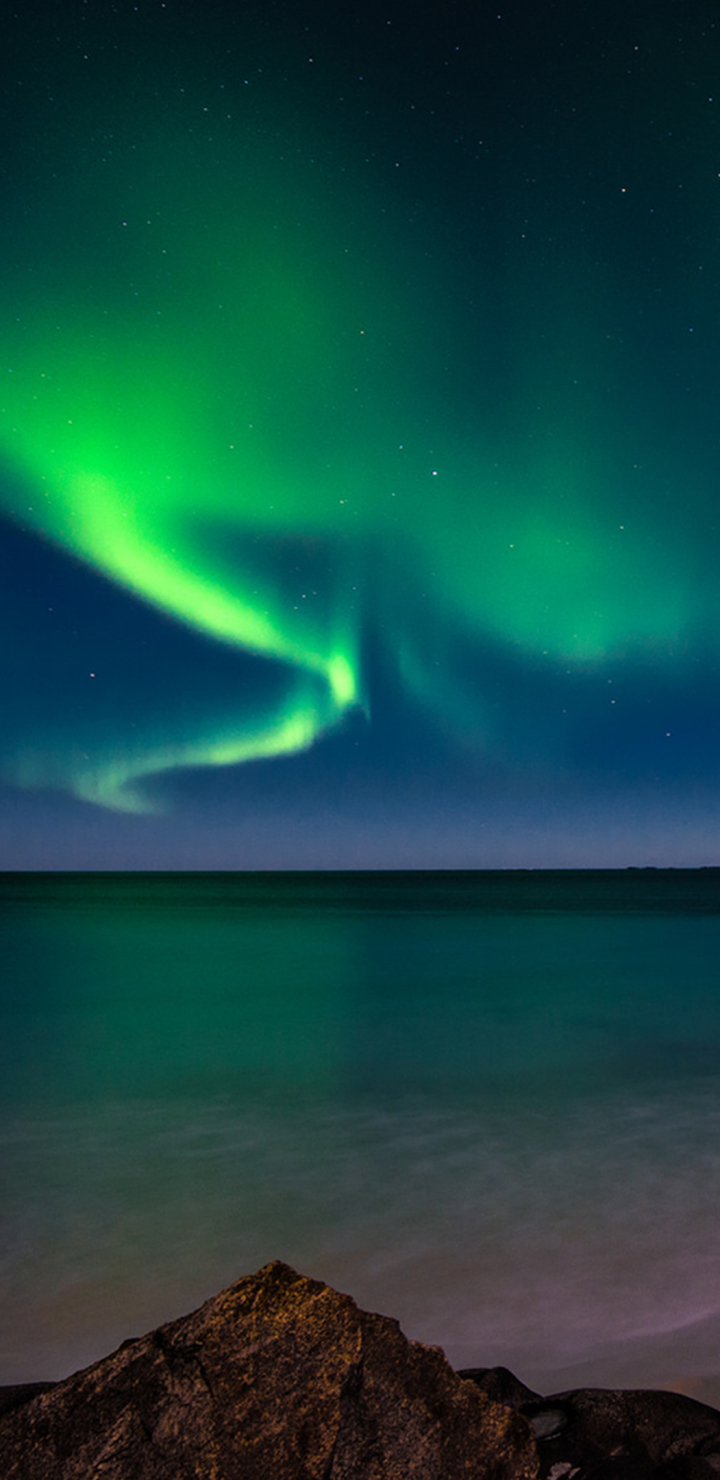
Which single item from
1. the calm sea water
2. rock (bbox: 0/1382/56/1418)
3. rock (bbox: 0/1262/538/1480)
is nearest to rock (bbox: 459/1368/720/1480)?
rock (bbox: 0/1262/538/1480)

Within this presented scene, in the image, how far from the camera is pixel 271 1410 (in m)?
1.72

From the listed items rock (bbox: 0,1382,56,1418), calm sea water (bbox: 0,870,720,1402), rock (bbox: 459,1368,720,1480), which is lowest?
calm sea water (bbox: 0,870,720,1402)

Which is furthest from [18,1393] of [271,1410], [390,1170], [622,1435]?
[390,1170]

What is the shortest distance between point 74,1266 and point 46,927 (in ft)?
105

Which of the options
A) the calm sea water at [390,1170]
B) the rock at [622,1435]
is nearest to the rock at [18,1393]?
the calm sea water at [390,1170]

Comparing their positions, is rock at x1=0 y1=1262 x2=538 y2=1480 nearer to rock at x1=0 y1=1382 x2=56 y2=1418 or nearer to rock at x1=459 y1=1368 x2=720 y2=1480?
rock at x1=459 y1=1368 x2=720 y2=1480

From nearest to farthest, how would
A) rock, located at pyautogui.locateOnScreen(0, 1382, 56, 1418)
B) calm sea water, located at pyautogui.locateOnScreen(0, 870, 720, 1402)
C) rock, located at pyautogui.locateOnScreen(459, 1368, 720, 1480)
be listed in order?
rock, located at pyautogui.locateOnScreen(459, 1368, 720, 1480) < rock, located at pyautogui.locateOnScreen(0, 1382, 56, 1418) < calm sea water, located at pyautogui.locateOnScreen(0, 870, 720, 1402)

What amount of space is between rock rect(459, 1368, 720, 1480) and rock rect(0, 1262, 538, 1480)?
0.31 metres

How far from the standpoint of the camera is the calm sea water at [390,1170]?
11.1 ft

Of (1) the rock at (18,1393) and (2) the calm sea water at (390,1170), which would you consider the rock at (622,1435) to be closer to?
(2) the calm sea water at (390,1170)

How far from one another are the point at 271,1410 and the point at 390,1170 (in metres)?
3.85

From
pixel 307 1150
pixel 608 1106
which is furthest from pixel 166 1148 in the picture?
pixel 608 1106

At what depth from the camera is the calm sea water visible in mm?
3385

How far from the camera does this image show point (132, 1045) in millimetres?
9867
